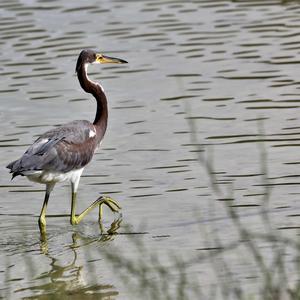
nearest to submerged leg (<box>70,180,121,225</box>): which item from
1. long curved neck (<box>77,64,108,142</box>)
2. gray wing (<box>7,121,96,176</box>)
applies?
gray wing (<box>7,121,96,176</box>)

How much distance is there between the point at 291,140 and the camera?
12.5 m

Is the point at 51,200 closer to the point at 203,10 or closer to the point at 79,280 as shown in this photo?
the point at 79,280

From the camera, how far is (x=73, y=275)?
894cm

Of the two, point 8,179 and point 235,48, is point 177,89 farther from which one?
point 8,179

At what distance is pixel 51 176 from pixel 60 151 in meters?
0.24

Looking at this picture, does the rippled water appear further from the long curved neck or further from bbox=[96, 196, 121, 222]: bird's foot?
the long curved neck

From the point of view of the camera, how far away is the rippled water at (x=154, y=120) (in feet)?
31.1

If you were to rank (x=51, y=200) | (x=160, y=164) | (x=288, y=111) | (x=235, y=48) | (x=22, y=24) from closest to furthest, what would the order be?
(x=51, y=200) → (x=160, y=164) → (x=288, y=111) → (x=235, y=48) → (x=22, y=24)

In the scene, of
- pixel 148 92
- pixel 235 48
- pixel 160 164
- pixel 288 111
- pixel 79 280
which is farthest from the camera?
pixel 235 48

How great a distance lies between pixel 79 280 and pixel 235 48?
346 inches

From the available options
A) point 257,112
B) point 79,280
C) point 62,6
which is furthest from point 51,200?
point 62,6

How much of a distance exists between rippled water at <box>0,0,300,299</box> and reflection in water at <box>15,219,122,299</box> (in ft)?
0.06

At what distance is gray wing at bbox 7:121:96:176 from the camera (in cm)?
989

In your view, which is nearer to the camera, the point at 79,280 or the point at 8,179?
the point at 79,280
